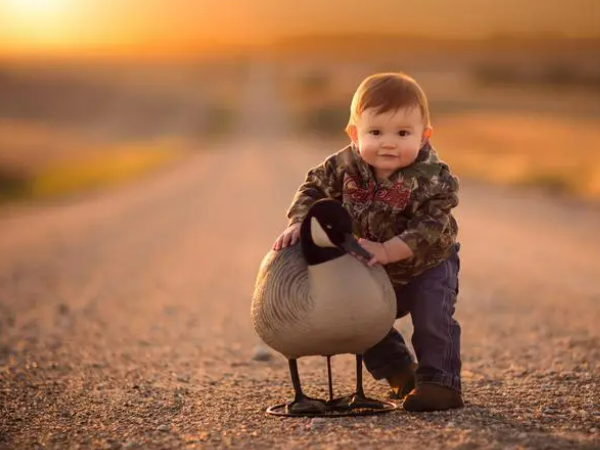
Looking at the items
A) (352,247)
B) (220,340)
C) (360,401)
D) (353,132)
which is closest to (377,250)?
(352,247)

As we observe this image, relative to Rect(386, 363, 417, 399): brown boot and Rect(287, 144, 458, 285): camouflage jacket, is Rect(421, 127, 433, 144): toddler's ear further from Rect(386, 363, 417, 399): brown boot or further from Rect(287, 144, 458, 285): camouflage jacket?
Rect(386, 363, 417, 399): brown boot

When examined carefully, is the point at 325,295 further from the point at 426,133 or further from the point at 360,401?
the point at 426,133

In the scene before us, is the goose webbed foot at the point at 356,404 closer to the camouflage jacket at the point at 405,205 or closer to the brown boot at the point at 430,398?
the brown boot at the point at 430,398

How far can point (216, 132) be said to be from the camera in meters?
50.8

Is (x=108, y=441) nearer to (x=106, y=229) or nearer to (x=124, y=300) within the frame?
(x=124, y=300)

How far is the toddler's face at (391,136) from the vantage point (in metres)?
4.22

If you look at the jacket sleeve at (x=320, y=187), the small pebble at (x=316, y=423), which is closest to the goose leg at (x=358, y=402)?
the small pebble at (x=316, y=423)

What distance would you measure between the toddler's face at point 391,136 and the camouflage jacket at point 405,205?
11cm

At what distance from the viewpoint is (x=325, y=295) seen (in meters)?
3.89

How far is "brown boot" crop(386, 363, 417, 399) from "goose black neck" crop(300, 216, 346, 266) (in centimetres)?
107

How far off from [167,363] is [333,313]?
8.38ft

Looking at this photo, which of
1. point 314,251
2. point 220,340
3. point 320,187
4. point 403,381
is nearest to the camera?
point 314,251

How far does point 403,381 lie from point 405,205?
103cm

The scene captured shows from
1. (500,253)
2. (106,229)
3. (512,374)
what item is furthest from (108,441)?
(106,229)
